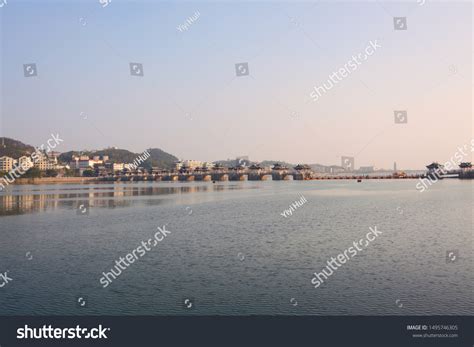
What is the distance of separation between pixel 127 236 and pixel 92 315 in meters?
13.3

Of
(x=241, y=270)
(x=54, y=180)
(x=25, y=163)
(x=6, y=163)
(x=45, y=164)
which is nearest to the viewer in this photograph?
(x=241, y=270)

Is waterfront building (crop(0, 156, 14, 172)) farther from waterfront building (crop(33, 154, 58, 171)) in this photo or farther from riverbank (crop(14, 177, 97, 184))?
riverbank (crop(14, 177, 97, 184))

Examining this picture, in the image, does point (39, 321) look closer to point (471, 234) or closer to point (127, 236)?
point (127, 236)

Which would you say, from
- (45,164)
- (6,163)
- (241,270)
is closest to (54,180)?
(6,163)

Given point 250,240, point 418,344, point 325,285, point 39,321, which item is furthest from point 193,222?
point 418,344

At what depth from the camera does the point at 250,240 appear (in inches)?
883

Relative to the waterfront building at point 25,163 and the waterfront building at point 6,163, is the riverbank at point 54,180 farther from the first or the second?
the waterfront building at point 6,163

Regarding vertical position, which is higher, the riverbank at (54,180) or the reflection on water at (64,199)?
the riverbank at (54,180)

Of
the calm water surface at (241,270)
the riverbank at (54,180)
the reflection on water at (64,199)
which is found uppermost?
the riverbank at (54,180)

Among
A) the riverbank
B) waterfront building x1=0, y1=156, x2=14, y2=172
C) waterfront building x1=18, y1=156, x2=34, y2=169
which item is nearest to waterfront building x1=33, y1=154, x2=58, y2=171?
waterfront building x1=0, y1=156, x2=14, y2=172

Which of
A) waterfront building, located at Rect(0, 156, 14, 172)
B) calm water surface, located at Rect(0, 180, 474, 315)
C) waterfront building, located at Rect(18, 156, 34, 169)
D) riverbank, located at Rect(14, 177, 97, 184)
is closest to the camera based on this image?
calm water surface, located at Rect(0, 180, 474, 315)

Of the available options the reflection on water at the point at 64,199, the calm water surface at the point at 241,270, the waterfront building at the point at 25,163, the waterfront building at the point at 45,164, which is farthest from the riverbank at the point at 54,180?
the calm water surface at the point at 241,270

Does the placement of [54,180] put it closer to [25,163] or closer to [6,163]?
[25,163]

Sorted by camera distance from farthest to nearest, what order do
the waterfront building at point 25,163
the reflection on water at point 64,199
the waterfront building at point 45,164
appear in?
the waterfront building at point 45,164 < the waterfront building at point 25,163 < the reflection on water at point 64,199
